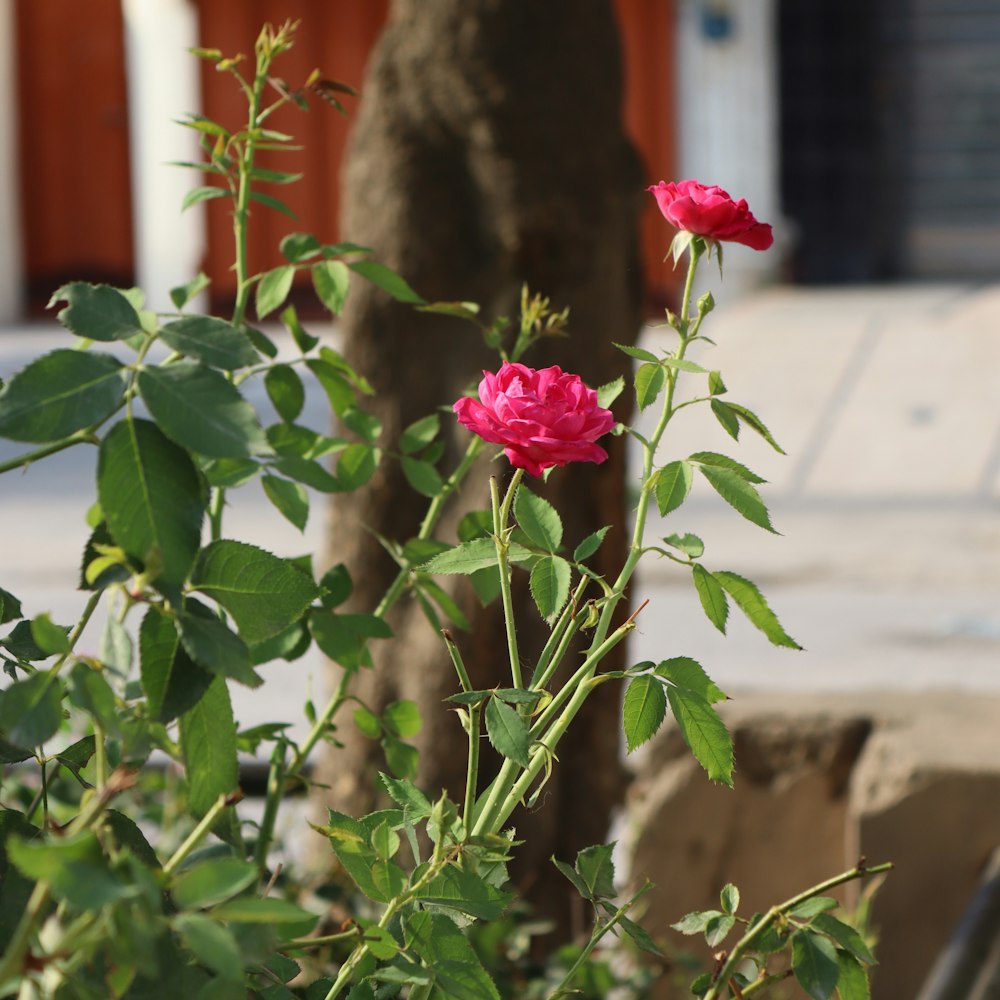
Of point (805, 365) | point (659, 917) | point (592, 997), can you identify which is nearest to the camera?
point (592, 997)

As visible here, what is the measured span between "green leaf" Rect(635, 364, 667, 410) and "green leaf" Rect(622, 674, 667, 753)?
155 millimetres

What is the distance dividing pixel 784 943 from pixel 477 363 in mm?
1570

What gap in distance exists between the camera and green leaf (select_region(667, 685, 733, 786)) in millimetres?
962

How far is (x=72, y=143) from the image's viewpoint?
12039 millimetres

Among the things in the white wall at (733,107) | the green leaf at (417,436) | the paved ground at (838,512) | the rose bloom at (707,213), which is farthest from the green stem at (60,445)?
the white wall at (733,107)

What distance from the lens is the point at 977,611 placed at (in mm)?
5793

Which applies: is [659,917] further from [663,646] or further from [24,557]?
[24,557]

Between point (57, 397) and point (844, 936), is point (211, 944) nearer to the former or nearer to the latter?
point (57, 397)

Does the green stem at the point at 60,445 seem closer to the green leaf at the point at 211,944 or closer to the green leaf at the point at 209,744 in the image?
the green leaf at the point at 209,744

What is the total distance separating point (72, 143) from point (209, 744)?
1179cm

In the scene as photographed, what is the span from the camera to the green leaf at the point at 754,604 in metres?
1.01

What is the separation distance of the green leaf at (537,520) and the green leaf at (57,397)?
269mm

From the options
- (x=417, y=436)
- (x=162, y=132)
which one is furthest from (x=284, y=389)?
(x=162, y=132)

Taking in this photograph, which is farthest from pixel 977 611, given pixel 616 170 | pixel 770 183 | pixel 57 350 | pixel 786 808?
pixel 770 183
